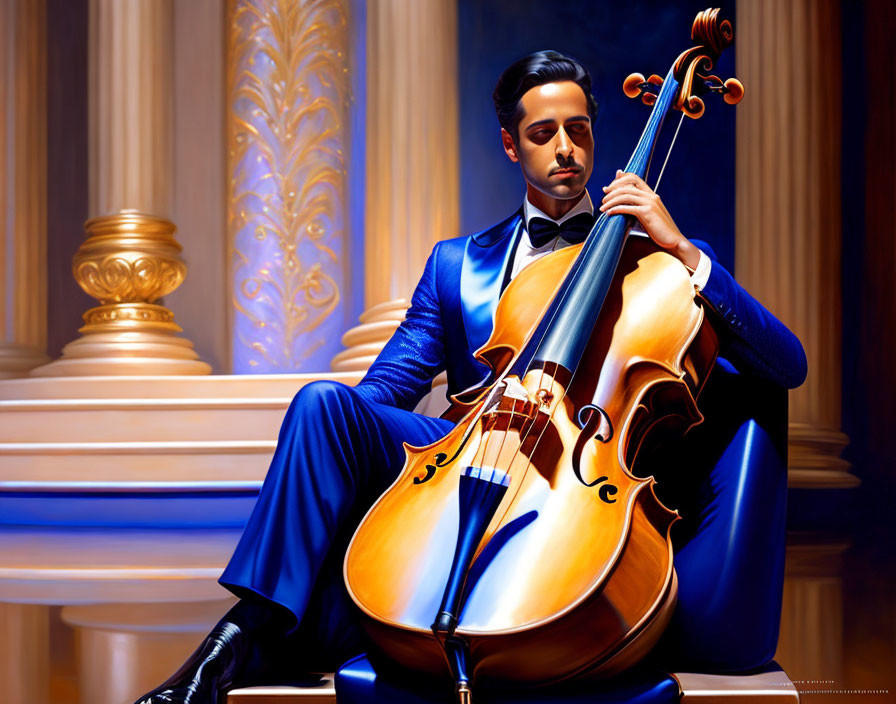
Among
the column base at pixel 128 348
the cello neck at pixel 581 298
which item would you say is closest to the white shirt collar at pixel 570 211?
the cello neck at pixel 581 298

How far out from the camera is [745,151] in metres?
3.22

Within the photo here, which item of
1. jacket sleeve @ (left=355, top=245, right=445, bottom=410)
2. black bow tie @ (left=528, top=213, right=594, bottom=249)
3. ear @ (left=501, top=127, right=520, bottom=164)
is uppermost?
ear @ (left=501, top=127, right=520, bottom=164)

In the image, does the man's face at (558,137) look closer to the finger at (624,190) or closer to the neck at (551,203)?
the neck at (551,203)

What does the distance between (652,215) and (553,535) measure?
498mm

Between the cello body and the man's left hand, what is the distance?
103 mm

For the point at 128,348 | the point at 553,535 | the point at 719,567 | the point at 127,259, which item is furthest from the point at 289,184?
the point at 553,535

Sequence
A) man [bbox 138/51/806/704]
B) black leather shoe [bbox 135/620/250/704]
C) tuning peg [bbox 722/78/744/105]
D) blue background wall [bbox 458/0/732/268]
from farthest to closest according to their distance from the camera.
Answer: blue background wall [bbox 458/0/732/268] → tuning peg [bbox 722/78/744/105] → man [bbox 138/51/806/704] → black leather shoe [bbox 135/620/250/704]

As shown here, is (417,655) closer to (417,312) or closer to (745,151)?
(417,312)

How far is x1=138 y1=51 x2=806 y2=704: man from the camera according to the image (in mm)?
1044

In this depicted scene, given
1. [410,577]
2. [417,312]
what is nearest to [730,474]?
[410,577]

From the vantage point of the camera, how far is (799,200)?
3.15m

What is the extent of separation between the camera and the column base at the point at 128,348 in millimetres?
3137

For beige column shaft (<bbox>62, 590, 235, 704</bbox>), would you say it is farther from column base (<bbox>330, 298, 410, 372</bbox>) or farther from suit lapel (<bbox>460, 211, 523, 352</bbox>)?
column base (<bbox>330, 298, 410, 372</bbox>)

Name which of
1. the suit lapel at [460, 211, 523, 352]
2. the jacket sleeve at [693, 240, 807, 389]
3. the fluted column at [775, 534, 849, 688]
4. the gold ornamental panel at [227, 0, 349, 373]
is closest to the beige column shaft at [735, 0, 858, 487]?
the fluted column at [775, 534, 849, 688]
